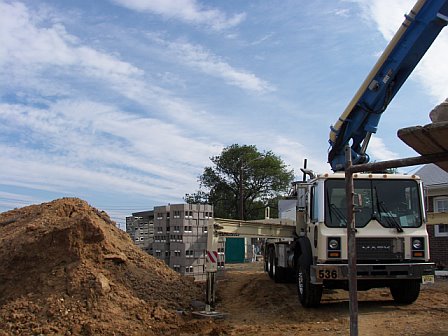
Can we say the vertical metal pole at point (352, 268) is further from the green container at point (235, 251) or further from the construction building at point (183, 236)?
the green container at point (235, 251)

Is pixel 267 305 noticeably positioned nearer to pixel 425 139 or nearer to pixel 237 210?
pixel 425 139

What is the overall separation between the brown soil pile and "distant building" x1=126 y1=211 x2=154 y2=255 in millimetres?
4809

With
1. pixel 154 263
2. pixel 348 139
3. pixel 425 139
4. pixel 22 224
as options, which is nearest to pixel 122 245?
pixel 154 263

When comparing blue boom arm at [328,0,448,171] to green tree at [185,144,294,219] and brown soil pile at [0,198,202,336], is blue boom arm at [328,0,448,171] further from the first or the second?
green tree at [185,144,294,219]

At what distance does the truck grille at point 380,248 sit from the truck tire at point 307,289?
1.08 m

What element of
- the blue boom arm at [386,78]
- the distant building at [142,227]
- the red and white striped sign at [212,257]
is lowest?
the red and white striped sign at [212,257]

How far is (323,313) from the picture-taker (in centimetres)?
1056

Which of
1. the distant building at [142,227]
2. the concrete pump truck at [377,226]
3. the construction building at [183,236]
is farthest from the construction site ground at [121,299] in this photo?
the distant building at [142,227]

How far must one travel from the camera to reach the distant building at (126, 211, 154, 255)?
18016mm

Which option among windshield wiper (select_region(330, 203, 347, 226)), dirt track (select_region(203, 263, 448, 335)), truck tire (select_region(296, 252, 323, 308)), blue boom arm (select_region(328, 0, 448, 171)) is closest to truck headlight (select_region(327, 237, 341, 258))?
windshield wiper (select_region(330, 203, 347, 226))

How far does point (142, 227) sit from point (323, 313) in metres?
9.48

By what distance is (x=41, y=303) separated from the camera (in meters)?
9.62

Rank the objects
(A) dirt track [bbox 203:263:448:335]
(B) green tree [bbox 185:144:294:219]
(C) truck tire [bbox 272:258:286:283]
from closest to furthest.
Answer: (A) dirt track [bbox 203:263:448:335] < (C) truck tire [bbox 272:258:286:283] < (B) green tree [bbox 185:144:294:219]

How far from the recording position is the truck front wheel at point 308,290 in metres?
10.7
